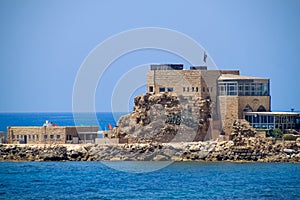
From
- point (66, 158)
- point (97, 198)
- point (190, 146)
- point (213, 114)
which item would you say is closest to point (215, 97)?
point (213, 114)

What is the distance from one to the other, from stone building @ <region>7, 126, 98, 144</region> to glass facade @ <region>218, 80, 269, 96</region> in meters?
10.2

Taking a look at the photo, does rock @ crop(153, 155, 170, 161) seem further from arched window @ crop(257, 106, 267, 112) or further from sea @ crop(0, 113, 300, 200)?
arched window @ crop(257, 106, 267, 112)

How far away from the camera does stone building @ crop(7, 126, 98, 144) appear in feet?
228

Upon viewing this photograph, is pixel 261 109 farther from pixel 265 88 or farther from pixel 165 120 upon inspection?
pixel 165 120

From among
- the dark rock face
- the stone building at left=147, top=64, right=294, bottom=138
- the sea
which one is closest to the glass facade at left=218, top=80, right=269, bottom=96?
the stone building at left=147, top=64, right=294, bottom=138

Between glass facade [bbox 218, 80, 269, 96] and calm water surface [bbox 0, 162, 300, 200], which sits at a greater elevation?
glass facade [bbox 218, 80, 269, 96]

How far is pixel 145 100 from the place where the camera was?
6825cm

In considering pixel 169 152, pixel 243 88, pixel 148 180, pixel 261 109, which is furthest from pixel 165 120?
pixel 148 180

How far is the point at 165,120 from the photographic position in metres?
67.5

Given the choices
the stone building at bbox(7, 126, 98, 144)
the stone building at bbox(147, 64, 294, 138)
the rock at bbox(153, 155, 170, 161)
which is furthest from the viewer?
the stone building at bbox(7, 126, 98, 144)

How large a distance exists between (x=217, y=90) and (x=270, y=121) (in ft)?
15.2

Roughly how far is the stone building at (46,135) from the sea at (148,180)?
3.32 m

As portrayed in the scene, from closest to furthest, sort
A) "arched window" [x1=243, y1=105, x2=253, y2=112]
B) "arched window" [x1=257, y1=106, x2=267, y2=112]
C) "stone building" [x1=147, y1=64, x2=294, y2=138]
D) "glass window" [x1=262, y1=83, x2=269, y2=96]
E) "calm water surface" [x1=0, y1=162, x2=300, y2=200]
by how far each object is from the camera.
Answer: "calm water surface" [x1=0, y1=162, x2=300, y2=200], "stone building" [x1=147, y1=64, x2=294, y2=138], "arched window" [x1=243, y1=105, x2=253, y2=112], "arched window" [x1=257, y1=106, x2=267, y2=112], "glass window" [x1=262, y1=83, x2=269, y2=96]

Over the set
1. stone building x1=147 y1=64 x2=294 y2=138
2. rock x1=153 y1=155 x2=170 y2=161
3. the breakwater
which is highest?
stone building x1=147 y1=64 x2=294 y2=138
